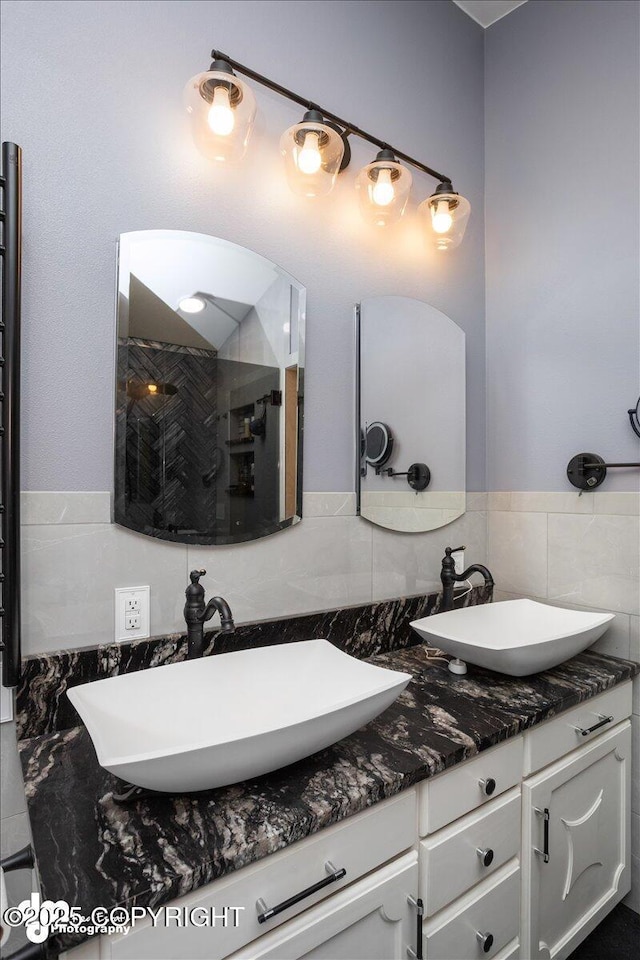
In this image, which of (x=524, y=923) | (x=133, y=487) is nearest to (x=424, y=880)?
(x=524, y=923)

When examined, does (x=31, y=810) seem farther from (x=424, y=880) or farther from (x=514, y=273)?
(x=514, y=273)

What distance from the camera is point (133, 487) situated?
Result: 1.22 metres

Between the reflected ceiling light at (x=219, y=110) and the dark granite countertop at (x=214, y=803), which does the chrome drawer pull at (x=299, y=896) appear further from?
the reflected ceiling light at (x=219, y=110)

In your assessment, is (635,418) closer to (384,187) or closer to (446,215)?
(446,215)

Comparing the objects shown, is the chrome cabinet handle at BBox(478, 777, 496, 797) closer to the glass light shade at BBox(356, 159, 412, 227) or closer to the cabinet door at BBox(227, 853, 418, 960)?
the cabinet door at BBox(227, 853, 418, 960)

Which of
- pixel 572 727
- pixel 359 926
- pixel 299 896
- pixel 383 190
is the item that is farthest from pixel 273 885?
pixel 383 190

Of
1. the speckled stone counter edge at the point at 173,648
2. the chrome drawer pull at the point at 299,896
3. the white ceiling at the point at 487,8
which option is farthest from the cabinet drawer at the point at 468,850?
the white ceiling at the point at 487,8

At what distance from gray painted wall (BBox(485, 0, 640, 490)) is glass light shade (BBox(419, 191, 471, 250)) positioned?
12.6 inches

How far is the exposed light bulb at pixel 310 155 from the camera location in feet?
4.65

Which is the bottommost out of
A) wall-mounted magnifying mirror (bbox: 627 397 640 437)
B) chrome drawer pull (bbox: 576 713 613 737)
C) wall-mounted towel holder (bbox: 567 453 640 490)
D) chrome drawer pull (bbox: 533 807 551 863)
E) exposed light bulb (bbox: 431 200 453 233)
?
chrome drawer pull (bbox: 533 807 551 863)

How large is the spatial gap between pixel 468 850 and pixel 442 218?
5.81 ft

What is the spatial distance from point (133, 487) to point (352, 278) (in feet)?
3.11

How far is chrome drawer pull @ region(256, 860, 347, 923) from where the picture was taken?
77 cm

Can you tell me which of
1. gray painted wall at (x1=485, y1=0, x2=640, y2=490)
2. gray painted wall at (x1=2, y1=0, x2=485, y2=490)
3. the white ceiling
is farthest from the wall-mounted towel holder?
the white ceiling
